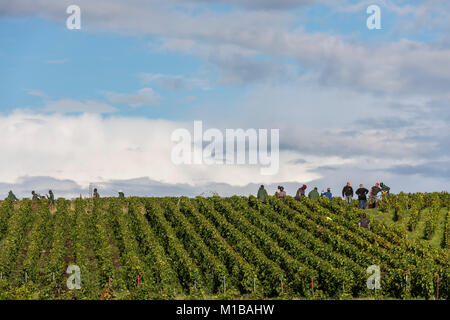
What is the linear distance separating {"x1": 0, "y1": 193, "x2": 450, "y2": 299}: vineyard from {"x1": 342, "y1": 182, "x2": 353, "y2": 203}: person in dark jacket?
2.35 feet

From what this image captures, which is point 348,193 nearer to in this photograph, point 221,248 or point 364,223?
point 364,223

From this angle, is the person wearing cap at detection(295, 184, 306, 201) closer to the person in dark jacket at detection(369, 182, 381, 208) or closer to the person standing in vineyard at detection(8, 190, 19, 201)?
the person in dark jacket at detection(369, 182, 381, 208)

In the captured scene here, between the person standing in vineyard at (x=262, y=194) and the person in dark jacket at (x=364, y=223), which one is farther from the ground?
the person standing in vineyard at (x=262, y=194)

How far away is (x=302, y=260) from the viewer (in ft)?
129

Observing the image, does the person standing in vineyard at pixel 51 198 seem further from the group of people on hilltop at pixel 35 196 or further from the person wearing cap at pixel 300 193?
the person wearing cap at pixel 300 193

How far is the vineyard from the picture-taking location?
3406 centimetres

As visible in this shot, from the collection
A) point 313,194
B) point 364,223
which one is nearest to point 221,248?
point 364,223

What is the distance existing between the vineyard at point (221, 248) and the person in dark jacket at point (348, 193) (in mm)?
717

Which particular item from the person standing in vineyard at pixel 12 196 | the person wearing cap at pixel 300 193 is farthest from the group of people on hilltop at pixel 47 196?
the person wearing cap at pixel 300 193

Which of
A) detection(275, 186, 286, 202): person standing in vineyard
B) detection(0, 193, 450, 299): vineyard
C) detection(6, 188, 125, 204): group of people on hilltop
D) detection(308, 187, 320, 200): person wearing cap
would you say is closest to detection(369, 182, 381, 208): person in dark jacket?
detection(0, 193, 450, 299): vineyard

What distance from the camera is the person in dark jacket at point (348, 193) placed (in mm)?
56094

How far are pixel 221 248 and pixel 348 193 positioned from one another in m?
19.0

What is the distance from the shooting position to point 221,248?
41688 mm

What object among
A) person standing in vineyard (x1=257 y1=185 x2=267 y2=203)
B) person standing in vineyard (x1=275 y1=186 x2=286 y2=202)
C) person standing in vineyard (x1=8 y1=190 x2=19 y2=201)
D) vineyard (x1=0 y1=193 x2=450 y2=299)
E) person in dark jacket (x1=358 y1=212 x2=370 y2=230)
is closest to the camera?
vineyard (x1=0 y1=193 x2=450 y2=299)
